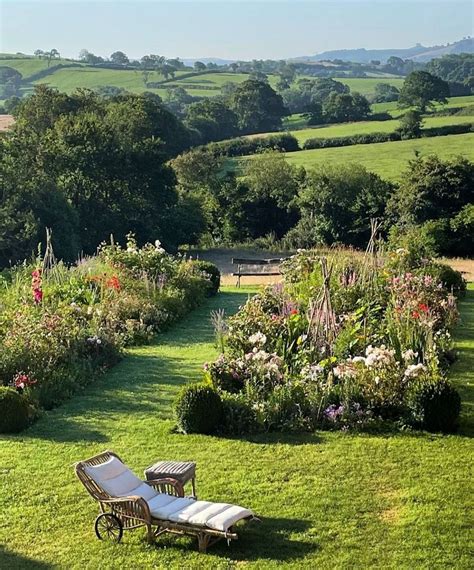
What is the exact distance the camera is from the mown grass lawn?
20.4ft

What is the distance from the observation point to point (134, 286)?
17.0m

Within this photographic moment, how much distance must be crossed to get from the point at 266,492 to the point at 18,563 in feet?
7.53

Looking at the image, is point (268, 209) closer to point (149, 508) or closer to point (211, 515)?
point (149, 508)

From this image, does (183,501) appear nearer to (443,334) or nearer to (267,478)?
(267,478)

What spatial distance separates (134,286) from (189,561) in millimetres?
11216

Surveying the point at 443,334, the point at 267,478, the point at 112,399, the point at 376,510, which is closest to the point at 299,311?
the point at 443,334

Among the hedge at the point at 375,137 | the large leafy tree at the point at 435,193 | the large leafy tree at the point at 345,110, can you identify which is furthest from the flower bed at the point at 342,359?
the large leafy tree at the point at 345,110

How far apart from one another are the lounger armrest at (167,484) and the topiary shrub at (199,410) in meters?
2.08

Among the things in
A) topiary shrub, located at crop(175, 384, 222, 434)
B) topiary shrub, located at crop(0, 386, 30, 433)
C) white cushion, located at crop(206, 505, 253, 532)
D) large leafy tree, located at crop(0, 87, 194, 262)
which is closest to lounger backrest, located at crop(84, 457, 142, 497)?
white cushion, located at crop(206, 505, 253, 532)

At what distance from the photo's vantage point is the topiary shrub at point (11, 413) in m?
9.53

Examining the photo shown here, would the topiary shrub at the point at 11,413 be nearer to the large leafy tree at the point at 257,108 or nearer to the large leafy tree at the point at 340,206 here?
the large leafy tree at the point at 340,206

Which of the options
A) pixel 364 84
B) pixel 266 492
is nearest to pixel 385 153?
pixel 266 492

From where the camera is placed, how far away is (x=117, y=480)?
6746 millimetres

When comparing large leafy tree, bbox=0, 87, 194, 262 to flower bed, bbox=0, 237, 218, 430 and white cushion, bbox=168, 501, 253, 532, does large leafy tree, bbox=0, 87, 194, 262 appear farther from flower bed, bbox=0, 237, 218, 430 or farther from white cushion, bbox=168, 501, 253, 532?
white cushion, bbox=168, 501, 253, 532
